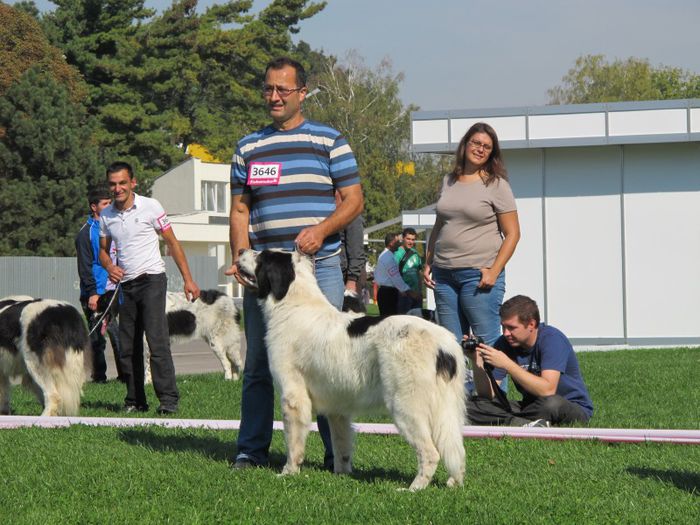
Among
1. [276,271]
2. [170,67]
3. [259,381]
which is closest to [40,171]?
[170,67]

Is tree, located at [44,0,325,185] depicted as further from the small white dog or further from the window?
the small white dog

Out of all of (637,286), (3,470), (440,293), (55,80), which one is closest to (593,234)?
(637,286)

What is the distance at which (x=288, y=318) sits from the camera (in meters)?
6.32

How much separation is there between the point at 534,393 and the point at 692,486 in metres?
2.41

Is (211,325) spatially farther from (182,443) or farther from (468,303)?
(182,443)

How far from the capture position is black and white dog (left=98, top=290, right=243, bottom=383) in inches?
566

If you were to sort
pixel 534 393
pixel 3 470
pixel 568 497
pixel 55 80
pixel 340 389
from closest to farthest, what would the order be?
1. pixel 568 497
2. pixel 340 389
3. pixel 3 470
4. pixel 534 393
5. pixel 55 80

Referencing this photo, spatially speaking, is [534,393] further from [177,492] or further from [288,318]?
[177,492]

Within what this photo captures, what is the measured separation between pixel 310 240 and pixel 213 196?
197 feet

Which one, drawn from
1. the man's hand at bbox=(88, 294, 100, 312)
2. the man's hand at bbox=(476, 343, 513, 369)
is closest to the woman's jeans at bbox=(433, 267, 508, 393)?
the man's hand at bbox=(476, 343, 513, 369)

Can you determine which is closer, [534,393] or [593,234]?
[534,393]

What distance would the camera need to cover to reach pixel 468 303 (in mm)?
8578

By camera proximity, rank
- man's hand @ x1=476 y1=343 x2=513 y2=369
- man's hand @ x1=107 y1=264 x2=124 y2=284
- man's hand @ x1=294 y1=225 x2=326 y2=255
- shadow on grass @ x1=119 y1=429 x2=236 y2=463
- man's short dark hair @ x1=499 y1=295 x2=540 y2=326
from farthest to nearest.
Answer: man's hand @ x1=107 y1=264 x2=124 y2=284, man's short dark hair @ x1=499 y1=295 x2=540 y2=326, man's hand @ x1=476 y1=343 x2=513 y2=369, shadow on grass @ x1=119 y1=429 x2=236 y2=463, man's hand @ x1=294 y1=225 x2=326 y2=255

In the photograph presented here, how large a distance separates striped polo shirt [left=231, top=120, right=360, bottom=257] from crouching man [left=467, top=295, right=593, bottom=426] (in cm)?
187
